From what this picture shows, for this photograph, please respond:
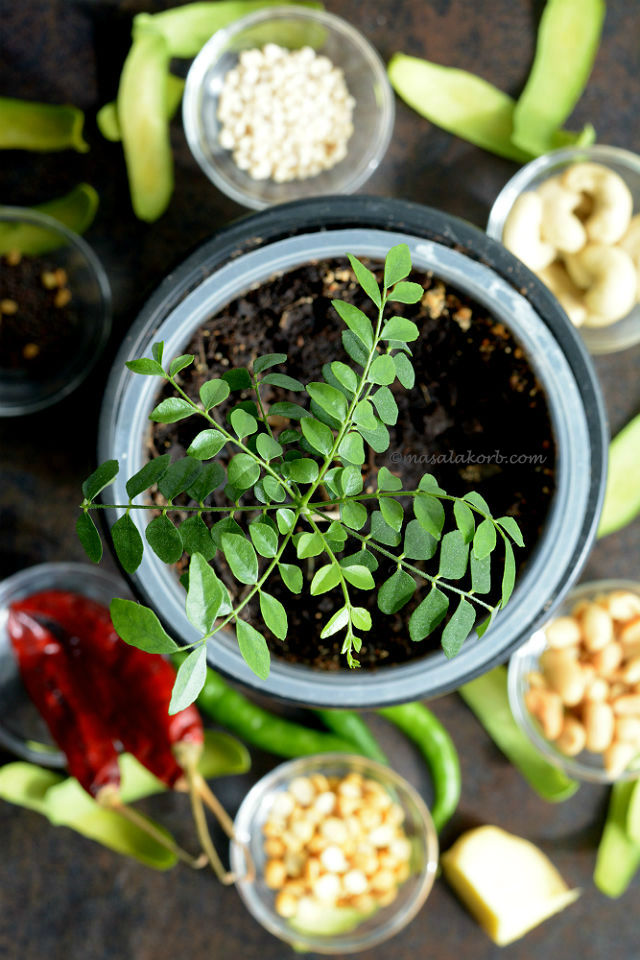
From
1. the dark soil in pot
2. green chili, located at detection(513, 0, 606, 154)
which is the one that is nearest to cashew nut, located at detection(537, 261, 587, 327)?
green chili, located at detection(513, 0, 606, 154)

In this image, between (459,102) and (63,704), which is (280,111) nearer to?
(459,102)

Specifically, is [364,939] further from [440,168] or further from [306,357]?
[440,168]

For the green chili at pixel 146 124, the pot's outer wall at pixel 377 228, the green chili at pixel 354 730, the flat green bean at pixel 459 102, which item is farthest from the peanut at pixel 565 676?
the green chili at pixel 146 124

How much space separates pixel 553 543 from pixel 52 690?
64 cm

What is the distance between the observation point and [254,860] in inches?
41.1

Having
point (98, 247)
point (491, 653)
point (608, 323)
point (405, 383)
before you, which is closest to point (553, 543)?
point (491, 653)

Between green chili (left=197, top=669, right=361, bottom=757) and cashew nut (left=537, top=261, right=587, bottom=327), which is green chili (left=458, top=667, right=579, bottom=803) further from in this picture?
cashew nut (left=537, top=261, right=587, bottom=327)

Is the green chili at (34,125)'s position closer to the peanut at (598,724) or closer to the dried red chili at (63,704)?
the dried red chili at (63,704)

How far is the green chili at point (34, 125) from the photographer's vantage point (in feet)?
3.13

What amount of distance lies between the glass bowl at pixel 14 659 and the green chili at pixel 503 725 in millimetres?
458

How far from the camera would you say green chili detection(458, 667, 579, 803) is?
1.04 m

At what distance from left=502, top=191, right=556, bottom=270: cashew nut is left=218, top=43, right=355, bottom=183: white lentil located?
0.22 m

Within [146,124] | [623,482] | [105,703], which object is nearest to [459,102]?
[146,124]

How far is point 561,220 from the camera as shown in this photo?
0.93 meters
